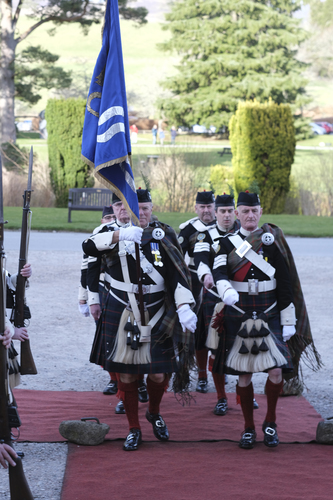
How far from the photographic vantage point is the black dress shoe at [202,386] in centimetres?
608

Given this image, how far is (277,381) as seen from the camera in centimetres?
473

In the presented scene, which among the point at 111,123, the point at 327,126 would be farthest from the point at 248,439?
the point at 327,126

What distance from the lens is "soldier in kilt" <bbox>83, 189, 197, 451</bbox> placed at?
4.68 metres

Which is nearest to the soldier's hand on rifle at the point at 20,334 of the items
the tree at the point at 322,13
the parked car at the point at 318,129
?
the parked car at the point at 318,129

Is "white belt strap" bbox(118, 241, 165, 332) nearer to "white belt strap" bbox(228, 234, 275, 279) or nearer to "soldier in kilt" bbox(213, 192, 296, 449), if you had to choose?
"soldier in kilt" bbox(213, 192, 296, 449)

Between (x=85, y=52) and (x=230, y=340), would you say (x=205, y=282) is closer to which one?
(x=230, y=340)

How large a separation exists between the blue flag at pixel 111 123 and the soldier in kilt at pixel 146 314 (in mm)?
315

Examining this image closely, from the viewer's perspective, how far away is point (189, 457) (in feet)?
14.6

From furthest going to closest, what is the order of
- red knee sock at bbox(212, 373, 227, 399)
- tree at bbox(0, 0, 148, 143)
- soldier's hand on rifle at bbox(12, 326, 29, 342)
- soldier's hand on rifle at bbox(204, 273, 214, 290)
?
tree at bbox(0, 0, 148, 143) < red knee sock at bbox(212, 373, 227, 399) < soldier's hand on rifle at bbox(204, 273, 214, 290) < soldier's hand on rifle at bbox(12, 326, 29, 342)

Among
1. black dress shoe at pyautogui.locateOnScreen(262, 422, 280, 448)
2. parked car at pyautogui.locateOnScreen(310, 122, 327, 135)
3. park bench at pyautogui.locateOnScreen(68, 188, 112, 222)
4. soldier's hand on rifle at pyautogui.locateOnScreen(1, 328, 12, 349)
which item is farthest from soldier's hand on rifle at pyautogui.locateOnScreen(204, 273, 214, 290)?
parked car at pyautogui.locateOnScreen(310, 122, 327, 135)

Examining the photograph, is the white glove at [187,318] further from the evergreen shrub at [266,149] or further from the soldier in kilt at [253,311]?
the evergreen shrub at [266,149]

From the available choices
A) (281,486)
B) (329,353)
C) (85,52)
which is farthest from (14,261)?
(85,52)

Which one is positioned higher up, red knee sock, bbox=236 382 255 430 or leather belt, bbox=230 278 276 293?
leather belt, bbox=230 278 276 293

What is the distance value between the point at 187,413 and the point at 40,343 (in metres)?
2.64
